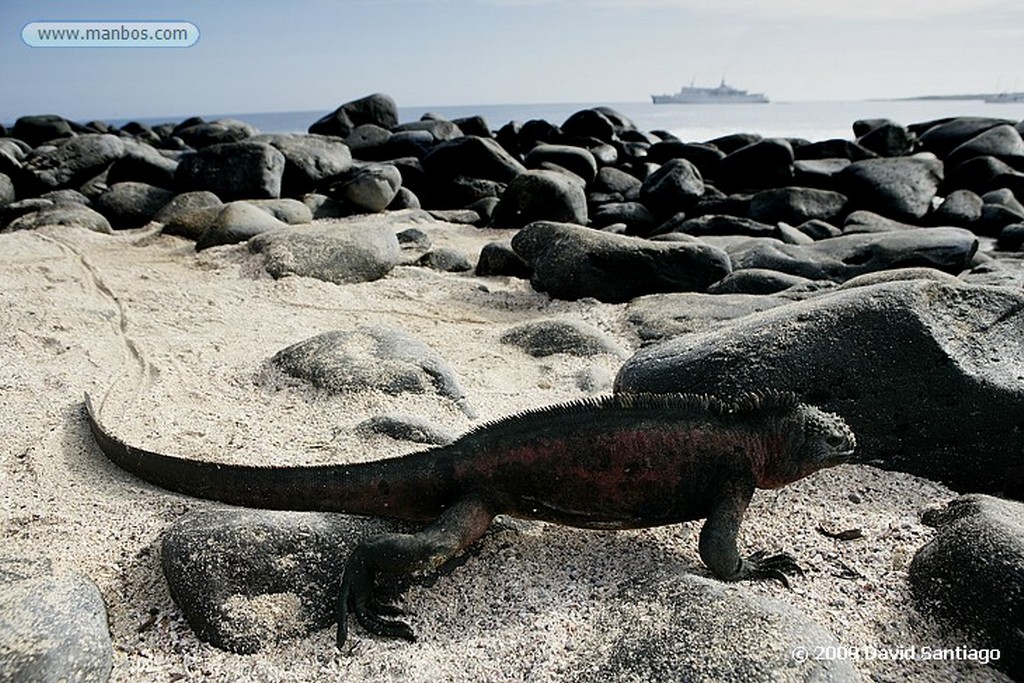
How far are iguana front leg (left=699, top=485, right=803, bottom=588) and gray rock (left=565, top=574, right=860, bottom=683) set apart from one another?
0.41ft

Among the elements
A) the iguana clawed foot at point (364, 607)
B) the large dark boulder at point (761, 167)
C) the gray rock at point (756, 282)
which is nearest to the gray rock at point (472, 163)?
the large dark boulder at point (761, 167)

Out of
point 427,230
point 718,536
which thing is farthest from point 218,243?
point 718,536

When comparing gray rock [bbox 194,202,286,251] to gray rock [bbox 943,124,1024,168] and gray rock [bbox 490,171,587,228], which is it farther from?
gray rock [bbox 943,124,1024,168]

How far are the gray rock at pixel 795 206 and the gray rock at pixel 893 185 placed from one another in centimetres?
45

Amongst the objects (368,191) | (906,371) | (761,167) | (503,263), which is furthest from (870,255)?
(761,167)

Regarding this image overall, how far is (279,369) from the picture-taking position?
3859 millimetres

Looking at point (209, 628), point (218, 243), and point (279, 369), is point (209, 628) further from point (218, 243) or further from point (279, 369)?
point (218, 243)

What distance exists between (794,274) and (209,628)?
4.95m

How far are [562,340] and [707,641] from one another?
2.68 metres

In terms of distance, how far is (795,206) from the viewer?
31.5 feet

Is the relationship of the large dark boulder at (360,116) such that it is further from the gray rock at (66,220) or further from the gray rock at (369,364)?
the gray rock at (369,364)

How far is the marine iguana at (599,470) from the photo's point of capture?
2.34 m

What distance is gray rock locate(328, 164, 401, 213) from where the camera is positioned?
9453 mm

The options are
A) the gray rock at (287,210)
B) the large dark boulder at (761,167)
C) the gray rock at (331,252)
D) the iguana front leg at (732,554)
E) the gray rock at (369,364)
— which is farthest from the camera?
the large dark boulder at (761,167)
